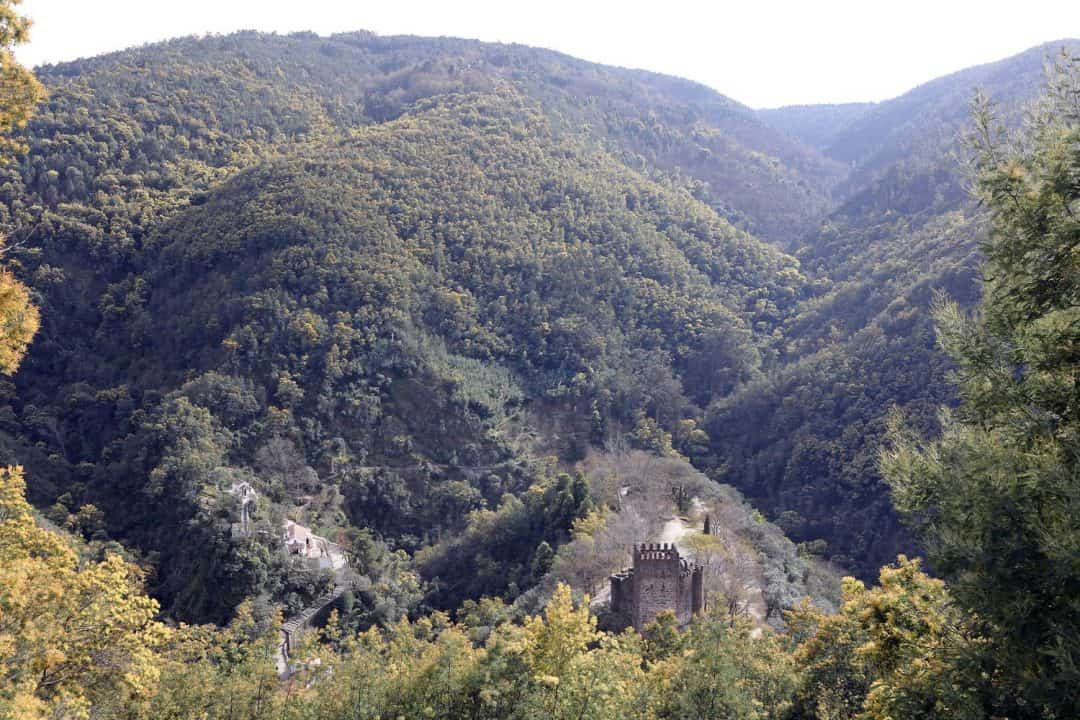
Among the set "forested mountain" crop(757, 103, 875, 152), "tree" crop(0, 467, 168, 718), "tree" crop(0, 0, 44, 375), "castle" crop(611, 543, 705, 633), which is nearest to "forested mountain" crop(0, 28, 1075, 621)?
"castle" crop(611, 543, 705, 633)

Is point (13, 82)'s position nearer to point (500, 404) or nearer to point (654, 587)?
point (654, 587)

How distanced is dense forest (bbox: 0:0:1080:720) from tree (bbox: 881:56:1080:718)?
0.05 meters

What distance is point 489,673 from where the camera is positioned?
576 inches

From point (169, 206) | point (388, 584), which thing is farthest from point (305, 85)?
point (388, 584)

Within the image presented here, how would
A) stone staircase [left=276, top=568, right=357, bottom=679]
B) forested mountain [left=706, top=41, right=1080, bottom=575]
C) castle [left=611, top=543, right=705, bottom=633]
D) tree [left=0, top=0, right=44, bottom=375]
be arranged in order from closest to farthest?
tree [left=0, top=0, right=44, bottom=375], castle [left=611, top=543, right=705, bottom=633], stone staircase [left=276, top=568, right=357, bottom=679], forested mountain [left=706, top=41, right=1080, bottom=575]

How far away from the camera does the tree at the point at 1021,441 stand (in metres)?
7.39

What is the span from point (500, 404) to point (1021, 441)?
5069 centimetres

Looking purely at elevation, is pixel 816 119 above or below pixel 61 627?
above

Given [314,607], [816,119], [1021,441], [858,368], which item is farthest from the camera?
[816,119]

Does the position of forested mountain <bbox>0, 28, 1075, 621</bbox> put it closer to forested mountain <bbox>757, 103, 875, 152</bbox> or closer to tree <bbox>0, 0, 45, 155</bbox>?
tree <bbox>0, 0, 45, 155</bbox>

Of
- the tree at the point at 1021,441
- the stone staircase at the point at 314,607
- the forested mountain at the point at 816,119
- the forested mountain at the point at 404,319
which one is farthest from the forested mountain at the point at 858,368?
the forested mountain at the point at 816,119

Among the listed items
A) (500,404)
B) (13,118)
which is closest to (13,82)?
(13,118)

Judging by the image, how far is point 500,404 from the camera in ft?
192

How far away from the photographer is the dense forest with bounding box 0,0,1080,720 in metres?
9.05
